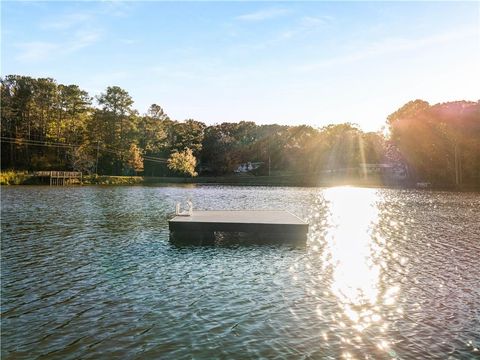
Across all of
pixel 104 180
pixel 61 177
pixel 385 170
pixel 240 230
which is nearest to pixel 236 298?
pixel 240 230

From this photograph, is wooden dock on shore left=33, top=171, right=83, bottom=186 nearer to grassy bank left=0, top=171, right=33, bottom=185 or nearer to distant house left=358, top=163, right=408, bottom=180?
grassy bank left=0, top=171, right=33, bottom=185

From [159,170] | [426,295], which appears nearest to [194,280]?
[426,295]

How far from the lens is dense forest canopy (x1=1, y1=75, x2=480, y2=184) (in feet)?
292

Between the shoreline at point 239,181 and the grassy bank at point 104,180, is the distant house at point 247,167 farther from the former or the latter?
the grassy bank at point 104,180

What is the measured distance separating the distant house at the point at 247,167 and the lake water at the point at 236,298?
105877 mm

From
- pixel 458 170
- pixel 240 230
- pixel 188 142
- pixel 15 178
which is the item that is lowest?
pixel 240 230

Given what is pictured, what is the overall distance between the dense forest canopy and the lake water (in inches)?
2867

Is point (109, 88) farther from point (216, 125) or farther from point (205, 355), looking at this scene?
point (205, 355)

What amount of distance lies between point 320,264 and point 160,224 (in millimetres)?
14728

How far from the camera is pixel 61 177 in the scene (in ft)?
283

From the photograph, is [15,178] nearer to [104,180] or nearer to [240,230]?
[104,180]

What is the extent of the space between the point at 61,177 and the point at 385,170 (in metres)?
85.6

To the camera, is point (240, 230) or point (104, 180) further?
point (104, 180)

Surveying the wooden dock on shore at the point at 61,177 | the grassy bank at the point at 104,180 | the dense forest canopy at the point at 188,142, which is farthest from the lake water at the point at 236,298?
the dense forest canopy at the point at 188,142
